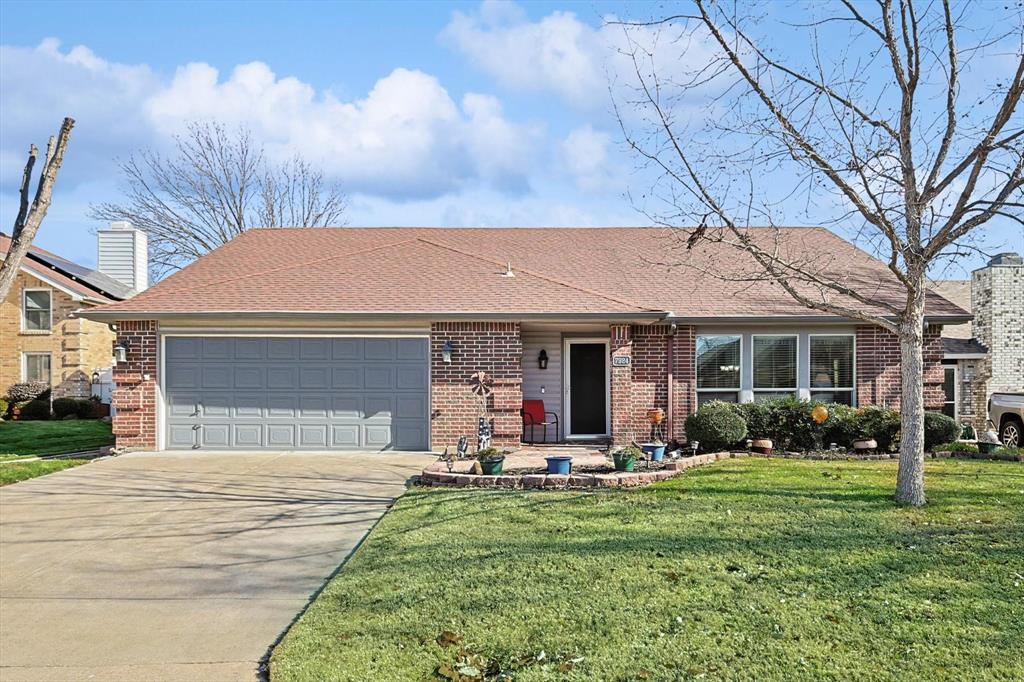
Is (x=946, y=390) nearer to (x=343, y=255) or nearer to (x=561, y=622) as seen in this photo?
(x=343, y=255)

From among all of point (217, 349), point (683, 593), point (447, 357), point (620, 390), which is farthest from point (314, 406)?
point (683, 593)

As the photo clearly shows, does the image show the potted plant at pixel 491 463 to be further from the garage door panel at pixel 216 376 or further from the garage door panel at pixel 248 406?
the garage door panel at pixel 216 376

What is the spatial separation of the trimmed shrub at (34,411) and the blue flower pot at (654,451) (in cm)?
1988

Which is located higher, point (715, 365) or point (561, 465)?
point (715, 365)

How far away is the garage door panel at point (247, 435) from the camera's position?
14414 mm

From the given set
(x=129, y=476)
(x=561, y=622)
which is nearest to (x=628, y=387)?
(x=129, y=476)

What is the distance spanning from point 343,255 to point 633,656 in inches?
548

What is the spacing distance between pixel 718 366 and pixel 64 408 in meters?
19.3

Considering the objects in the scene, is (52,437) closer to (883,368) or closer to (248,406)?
(248,406)

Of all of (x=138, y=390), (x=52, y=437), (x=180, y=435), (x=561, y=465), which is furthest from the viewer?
(x=52, y=437)

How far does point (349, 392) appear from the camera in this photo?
14.4m

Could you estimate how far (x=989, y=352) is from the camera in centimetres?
1927

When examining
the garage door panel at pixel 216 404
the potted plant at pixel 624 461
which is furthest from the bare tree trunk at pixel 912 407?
the garage door panel at pixel 216 404

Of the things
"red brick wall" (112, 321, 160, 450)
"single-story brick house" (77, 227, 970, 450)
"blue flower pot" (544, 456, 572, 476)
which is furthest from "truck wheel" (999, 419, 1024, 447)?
"red brick wall" (112, 321, 160, 450)
